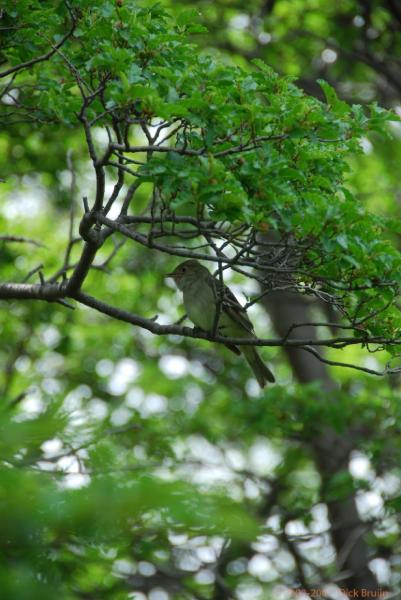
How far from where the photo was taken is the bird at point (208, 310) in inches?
279

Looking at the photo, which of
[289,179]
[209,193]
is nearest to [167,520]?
[209,193]

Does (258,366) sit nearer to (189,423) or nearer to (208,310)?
(208,310)

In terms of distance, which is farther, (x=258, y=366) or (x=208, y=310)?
(x=258, y=366)

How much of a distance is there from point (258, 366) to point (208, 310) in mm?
1075

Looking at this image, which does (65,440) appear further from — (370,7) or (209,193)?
(370,7)

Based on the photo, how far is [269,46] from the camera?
12.1m

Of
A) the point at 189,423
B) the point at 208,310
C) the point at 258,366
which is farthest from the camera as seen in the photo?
the point at 189,423

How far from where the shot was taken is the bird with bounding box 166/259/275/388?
708cm

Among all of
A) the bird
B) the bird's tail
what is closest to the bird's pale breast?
the bird

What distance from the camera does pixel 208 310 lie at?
23.4 ft

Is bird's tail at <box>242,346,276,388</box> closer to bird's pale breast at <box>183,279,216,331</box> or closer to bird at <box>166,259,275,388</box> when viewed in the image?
bird at <box>166,259,275,388</box>

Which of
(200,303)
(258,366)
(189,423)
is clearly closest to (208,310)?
(200,303)

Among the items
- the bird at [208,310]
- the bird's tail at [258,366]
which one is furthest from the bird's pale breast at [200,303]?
the bird's tail at [258,366]

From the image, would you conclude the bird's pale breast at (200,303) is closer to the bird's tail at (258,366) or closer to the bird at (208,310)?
the bird at (208,310)
